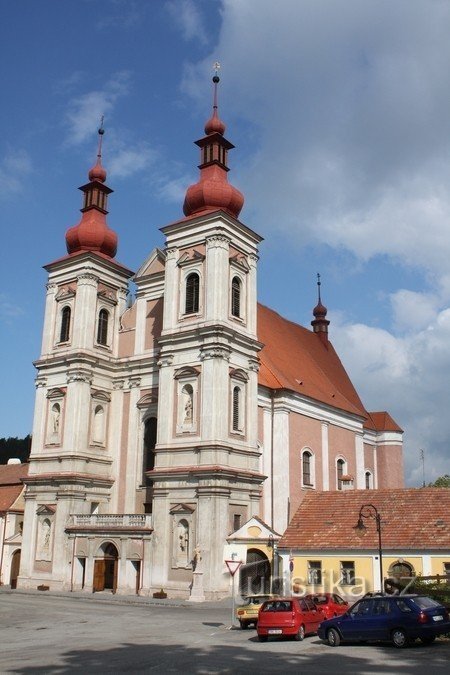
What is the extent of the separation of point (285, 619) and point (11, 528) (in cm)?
3014

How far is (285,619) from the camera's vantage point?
19422mm

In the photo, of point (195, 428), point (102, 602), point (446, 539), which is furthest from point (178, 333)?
point (446, 539)

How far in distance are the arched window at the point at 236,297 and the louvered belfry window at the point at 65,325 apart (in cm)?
1071

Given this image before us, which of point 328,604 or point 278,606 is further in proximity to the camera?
point 328,604

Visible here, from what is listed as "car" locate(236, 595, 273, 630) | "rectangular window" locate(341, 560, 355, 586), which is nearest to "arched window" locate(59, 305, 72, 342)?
"rectangular window" locate(341, 560, 355, 586)

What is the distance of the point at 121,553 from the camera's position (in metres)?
35.8

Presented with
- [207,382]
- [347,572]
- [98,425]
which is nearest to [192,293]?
[207,382]

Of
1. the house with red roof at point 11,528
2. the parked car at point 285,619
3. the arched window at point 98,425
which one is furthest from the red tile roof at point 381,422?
the parked car at point 285,619

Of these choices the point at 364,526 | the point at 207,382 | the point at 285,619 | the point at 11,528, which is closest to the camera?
the point at 285,619

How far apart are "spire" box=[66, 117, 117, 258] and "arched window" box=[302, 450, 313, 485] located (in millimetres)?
17033

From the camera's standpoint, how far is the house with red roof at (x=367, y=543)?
28.7 metres

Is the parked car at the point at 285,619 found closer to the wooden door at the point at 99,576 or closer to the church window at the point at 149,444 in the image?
the wooden door at the point at 99,576

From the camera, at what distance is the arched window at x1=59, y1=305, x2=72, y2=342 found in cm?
4306

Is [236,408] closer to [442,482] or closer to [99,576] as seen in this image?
[99,576]
